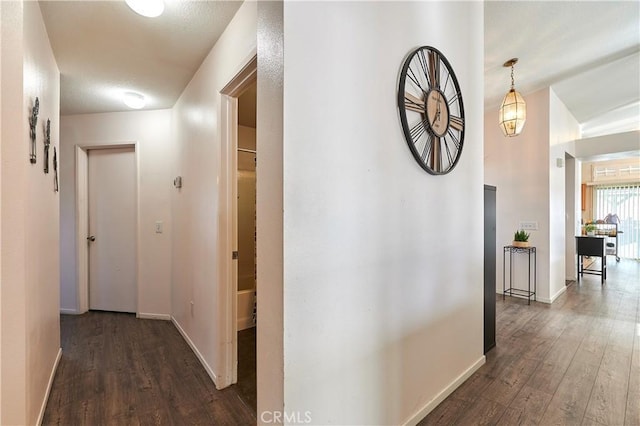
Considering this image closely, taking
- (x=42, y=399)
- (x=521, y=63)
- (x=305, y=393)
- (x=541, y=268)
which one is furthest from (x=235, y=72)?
(x=541, y=268)

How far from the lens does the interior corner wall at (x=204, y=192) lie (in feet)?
6.16

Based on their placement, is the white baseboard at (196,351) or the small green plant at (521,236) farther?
the small green plant at (521,236)

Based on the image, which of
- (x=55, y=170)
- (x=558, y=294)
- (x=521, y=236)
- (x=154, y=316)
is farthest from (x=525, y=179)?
(x=55, y=170)

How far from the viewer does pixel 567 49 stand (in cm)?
283

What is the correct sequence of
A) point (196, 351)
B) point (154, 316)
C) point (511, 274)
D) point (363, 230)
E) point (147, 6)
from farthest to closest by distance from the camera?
1. point (511, 274)
2. point (154, 316)
3. point (196, 351)
4. point (147, 6)
5. point (363, 230)

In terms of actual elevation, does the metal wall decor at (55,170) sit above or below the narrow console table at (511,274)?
above

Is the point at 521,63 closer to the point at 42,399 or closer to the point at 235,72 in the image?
the point at 235,72

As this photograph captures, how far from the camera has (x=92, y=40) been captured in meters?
2.07

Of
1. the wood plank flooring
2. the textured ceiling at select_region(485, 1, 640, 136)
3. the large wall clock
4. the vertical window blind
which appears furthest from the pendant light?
the vertical window blind

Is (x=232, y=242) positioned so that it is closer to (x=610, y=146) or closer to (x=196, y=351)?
(x=196, y=351)

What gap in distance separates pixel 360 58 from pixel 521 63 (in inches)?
111

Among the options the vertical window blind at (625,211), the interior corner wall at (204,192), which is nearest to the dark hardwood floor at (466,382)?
the interior corner wall at (204,192)
